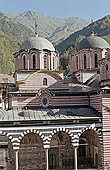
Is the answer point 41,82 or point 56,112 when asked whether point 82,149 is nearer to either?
point 56,112

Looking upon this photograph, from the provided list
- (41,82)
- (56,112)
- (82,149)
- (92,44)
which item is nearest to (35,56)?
(41,82)

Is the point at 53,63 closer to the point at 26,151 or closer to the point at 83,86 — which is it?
the point at 83,86

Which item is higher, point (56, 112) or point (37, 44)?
point (37, 44)

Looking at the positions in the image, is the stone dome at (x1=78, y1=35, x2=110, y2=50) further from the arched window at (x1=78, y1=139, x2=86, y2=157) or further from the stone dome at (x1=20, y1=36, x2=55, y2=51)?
the arched window at (x1=78, y1=139, x2=86, y2=157)

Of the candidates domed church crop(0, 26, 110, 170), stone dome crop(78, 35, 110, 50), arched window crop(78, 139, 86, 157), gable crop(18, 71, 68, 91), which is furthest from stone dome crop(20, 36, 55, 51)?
arched window crop(78, 139, 86, 157)

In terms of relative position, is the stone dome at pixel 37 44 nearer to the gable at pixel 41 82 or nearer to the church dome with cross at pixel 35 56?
the church dome with cross at pixel 35 56

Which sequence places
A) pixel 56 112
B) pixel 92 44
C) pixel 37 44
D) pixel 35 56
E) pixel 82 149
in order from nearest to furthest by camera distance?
pixel 56 112
pixel 82 149
pixel 35 56
pixel 37 44
pixel 92 44

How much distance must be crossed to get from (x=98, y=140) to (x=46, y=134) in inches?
167

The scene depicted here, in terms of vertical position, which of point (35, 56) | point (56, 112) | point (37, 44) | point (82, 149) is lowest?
point (82, 149)

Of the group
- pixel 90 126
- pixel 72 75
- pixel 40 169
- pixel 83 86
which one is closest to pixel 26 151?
pixel 40 169

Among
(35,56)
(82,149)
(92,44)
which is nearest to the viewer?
(82,149)

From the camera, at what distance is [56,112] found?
73.4 feet

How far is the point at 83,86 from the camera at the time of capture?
25.8m

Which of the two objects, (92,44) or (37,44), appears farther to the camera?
(92,44)
